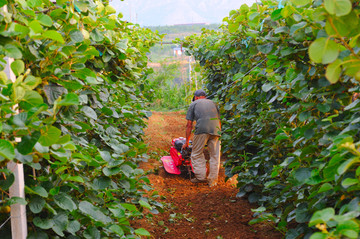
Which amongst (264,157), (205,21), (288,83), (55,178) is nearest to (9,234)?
(55,178)

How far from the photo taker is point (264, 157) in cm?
378

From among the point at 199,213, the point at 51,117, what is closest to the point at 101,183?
the point at 51,117

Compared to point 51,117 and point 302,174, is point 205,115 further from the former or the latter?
point 51,117

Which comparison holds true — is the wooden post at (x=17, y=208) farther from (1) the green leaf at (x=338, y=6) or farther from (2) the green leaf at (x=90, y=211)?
(1) the green leaf at (x=338, y=6)

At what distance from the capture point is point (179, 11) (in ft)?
79.8

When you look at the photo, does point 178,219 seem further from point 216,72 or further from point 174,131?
point 174,131

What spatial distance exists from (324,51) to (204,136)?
525 centimetres

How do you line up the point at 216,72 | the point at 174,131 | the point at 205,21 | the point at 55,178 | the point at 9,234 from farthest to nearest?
the point at 205,21 < the point at 174,131 < the point at 216,72 < the point at 55,178 < the point at 9,234

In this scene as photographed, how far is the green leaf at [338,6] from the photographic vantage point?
1112mm

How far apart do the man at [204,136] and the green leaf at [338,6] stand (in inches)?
204

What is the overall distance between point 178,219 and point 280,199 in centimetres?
197

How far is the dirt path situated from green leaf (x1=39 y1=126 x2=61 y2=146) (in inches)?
108

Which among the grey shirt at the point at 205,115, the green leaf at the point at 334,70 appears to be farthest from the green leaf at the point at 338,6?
the grey shirt at the point at 205,115

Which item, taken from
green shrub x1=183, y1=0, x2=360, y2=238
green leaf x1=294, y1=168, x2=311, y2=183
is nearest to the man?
green shrub x1=183, y1=0, x2=360, y2=238
